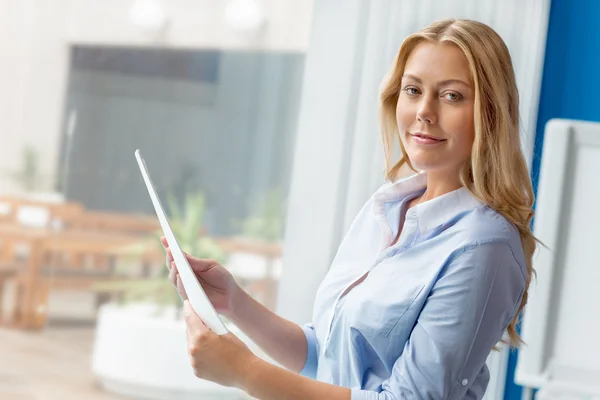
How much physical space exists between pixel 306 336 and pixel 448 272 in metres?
0.42

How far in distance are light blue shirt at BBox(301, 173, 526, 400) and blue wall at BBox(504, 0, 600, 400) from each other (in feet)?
4.26

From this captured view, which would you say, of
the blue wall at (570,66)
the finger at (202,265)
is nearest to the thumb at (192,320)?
the finger at (202,265)

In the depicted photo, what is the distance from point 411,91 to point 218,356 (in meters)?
0.50

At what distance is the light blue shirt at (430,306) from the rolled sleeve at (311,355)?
11 cm

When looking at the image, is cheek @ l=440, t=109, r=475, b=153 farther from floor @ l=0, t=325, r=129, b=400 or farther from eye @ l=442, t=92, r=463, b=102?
floor @ l=0, t=325, r=129, b=400

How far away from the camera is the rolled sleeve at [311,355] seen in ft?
4.89

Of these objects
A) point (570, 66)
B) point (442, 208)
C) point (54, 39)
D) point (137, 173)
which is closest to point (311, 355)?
point (442, 208)

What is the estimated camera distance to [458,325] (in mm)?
1122

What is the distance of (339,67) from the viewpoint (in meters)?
2.49

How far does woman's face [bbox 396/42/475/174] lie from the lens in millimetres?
1211

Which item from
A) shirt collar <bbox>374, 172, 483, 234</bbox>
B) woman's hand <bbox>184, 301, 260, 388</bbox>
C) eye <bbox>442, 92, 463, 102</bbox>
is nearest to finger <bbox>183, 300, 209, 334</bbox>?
woman's hand <bbox>184, 301, 260, 388</bbox>

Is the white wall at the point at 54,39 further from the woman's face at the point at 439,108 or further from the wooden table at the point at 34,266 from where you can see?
the woman's face at the point at 439,108

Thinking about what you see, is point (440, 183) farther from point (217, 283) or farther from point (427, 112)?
point (217, 283)

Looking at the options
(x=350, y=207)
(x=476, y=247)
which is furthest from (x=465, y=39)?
(x=350, y=207)
